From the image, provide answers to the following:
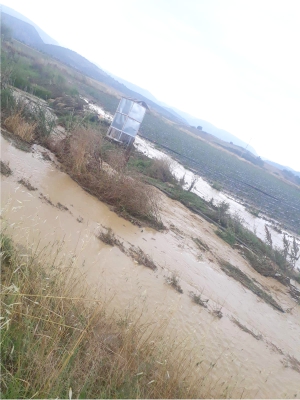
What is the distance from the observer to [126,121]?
43.7 ft

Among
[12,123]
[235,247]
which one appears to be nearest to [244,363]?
[235,247]

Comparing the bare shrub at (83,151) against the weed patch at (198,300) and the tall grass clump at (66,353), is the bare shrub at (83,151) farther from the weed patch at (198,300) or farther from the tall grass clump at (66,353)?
the tall grass clump at (66,353)

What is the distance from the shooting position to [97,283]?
15.0ft

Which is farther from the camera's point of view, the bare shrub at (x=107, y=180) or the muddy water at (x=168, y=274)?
the bare shrub at (x=107, y=180)

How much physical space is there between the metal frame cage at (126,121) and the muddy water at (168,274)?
498 cm

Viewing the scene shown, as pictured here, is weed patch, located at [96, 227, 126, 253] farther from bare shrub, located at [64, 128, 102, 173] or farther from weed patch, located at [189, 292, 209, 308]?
bare shrub, located at [64, 128, 102, 173]

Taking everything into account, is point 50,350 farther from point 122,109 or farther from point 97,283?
point 122,109

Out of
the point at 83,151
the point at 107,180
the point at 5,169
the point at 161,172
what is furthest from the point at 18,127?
the point at 161,172

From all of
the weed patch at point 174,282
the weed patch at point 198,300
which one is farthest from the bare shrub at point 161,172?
the weed patch at point 198,300

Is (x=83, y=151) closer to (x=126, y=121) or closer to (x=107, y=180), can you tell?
(x=107, y=180)

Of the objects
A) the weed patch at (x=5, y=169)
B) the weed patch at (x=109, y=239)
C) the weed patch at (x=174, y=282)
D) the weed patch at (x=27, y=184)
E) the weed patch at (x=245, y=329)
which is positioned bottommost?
the weed patch at (x=245, y=329)

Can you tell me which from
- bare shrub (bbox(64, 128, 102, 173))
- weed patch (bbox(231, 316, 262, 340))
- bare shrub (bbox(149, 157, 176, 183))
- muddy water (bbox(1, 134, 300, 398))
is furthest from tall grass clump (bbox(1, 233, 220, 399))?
bare shrub (bbox(149, 157, 176, 183))

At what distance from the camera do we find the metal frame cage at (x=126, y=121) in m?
13.3

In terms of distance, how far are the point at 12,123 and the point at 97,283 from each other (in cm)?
677
